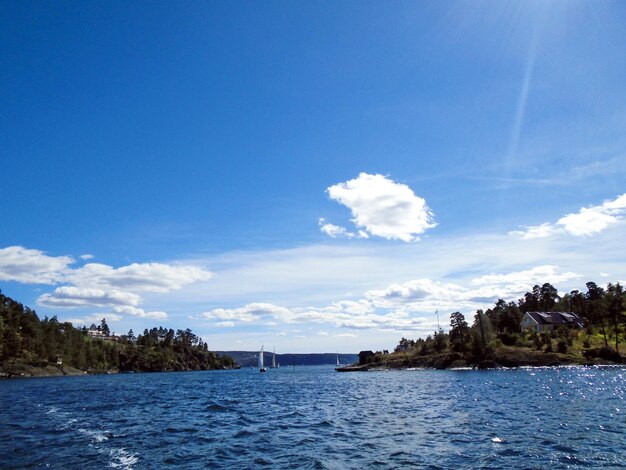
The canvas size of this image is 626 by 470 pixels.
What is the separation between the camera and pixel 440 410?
51438mm

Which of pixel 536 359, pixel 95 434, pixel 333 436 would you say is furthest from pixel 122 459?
pixel 536 359

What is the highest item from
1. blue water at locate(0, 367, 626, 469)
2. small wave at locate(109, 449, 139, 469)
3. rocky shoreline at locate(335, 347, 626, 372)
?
small wave at locate(109, 449, 139, 469)

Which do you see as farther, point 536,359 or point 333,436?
point 536,359

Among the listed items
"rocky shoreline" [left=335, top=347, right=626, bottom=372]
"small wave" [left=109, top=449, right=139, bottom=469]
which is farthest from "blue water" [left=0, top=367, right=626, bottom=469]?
"rocky shoreline" [left=335, top=347, right=626, bottom=372]

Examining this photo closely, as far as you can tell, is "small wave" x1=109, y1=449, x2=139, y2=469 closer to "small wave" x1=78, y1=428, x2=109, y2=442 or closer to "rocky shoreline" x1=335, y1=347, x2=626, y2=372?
"small wave" x1=78, y1=428, x2=109, y2=442

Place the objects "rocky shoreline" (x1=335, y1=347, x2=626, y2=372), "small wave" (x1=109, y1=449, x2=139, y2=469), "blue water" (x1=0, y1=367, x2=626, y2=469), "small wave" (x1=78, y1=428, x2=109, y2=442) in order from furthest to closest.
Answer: "rocky shoreline" (x1=335, y1=347, x2=626, y2=372), "small wave" (x1=78, y1=428, x2=109, y2=442), "blue water" (x1=0, y1=367, x2=626, y2=469), "small wave" (x1=109, y1=449, x2=139, y2=469)

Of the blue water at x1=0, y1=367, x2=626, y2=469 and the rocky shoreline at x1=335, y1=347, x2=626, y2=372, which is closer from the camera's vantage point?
the blue water at x1=0, y1=367, x2=626, y2=469

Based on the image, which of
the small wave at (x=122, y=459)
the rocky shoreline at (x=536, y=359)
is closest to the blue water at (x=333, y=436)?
the small wave at (x=122, y=459)

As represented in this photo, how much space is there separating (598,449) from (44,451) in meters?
38.8

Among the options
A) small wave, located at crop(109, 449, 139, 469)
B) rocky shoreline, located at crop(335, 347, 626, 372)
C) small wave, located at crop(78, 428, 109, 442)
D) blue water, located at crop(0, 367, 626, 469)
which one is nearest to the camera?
small wave, located at crop(109, 449, 139, 469)

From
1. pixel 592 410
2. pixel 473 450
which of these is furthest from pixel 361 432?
pixel 592 410

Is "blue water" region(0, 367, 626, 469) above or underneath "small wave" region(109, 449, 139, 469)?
underneath

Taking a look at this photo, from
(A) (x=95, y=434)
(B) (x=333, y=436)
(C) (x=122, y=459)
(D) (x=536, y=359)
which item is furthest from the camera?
(D) (x=536, y=359)

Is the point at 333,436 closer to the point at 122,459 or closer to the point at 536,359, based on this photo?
the point at 122,459
